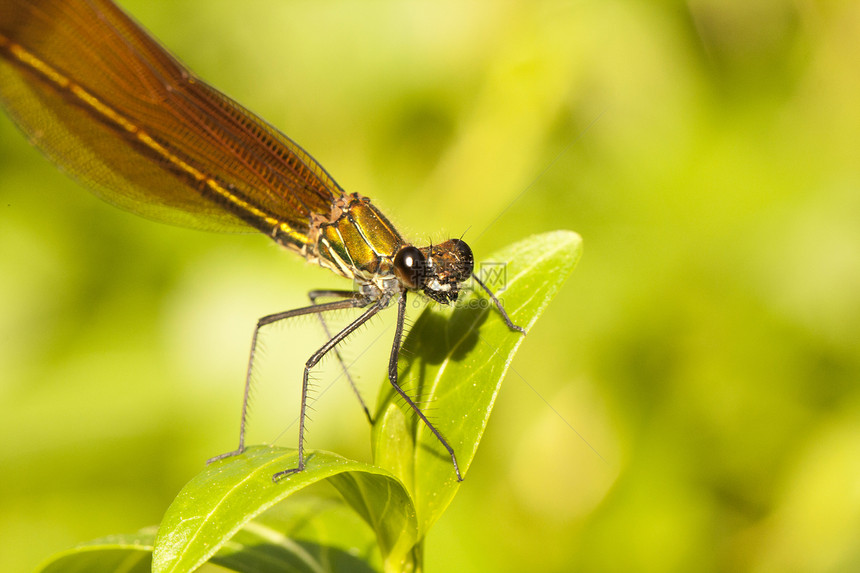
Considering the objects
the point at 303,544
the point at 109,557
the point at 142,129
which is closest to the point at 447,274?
the point at 303,544

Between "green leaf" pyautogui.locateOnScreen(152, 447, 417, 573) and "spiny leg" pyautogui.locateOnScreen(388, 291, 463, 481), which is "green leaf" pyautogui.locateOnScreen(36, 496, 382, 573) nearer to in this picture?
"green leaf" pyautogui.locateOnScreen(152, 447, 417, 573)

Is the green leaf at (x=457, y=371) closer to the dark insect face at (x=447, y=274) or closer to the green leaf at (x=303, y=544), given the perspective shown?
the dark insect face at (x=447, y=274)

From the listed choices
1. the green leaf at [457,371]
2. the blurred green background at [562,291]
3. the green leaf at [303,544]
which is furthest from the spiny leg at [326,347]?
the blurred green background at [562,291]

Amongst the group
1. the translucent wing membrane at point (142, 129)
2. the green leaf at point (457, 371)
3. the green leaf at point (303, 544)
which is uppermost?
the translucent wing membrane at point (142, 129)

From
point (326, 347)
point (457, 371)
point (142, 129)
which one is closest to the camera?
point (457, 371)

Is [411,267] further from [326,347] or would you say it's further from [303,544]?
[303,544]

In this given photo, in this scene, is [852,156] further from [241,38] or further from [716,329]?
[241,38]

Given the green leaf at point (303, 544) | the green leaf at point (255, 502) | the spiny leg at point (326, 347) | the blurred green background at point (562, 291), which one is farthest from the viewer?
the blurred green background at point (562, 291)
